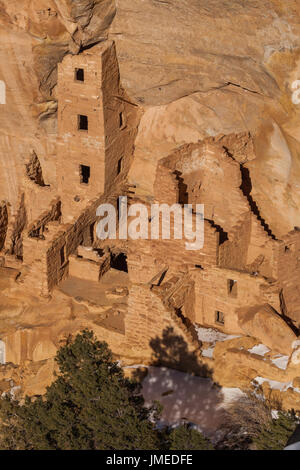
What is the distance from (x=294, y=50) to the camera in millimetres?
35656

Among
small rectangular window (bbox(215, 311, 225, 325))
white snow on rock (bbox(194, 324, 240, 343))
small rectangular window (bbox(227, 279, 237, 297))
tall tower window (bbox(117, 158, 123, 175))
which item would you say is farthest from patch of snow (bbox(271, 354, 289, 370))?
tall tower window (bbox(117, 158, 123, 175))

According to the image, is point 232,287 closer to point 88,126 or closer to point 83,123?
point 88,126

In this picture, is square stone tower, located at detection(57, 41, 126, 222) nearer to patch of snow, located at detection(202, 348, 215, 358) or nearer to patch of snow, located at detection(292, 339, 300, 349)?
patch of snow, located at detection(202, 348, 215, 358)

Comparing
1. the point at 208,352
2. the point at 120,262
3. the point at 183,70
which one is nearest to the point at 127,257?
the point at 120,262

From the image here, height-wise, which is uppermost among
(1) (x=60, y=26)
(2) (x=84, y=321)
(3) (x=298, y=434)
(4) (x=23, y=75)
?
(1) (x=60, y=26)

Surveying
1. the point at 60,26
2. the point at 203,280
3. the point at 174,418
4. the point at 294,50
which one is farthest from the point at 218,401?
the point at 60,26

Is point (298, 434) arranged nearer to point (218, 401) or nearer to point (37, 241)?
point (218, 401)

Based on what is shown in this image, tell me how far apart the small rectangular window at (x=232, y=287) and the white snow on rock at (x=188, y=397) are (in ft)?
11.3

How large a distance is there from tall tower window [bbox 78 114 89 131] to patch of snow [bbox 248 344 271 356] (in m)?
11.5

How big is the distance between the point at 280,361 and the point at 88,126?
1213 cm

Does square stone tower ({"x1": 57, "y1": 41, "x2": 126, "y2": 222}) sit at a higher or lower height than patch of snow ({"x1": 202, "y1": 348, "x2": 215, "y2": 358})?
higher

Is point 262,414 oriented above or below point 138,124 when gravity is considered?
below

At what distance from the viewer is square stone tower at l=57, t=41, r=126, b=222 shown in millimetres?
41156

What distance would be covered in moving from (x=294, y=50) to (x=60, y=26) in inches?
347
